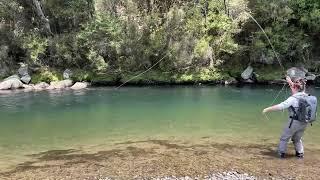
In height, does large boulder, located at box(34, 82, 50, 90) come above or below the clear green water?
above

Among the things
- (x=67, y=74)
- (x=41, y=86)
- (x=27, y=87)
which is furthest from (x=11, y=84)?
(x=67, y=74)

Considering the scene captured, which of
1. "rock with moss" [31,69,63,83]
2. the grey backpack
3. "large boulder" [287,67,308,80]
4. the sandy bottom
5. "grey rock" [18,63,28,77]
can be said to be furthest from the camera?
"grey rock" [18,63,28,77]

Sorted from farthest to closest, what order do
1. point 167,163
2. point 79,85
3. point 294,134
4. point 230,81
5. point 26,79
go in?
point 26,79 < point 79,85 < point 230,81 < point 167,163 < point 294,134

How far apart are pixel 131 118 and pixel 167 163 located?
369 inches

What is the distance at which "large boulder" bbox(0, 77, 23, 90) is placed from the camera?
3472cm

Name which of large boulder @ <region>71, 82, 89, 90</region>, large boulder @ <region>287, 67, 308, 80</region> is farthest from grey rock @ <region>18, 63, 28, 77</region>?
large boulder @ <region>287, 67, 308, 80</region>

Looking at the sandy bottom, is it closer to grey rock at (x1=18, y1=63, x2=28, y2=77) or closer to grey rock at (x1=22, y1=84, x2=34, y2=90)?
grey rock at (x1=22, y1=84, x2=34, y2=90)

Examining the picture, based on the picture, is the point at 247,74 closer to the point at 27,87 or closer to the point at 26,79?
the point at 27,87

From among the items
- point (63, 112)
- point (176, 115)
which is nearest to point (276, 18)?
point (176, 115)

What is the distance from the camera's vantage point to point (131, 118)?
68.2 ft

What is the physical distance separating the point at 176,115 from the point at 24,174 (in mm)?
11351

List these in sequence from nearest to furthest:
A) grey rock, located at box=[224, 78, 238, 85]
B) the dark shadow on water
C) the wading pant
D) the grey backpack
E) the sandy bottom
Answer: the sandy bottom, the grey backpack, the wading pant, the dark shadow on water, grey rock, located at box=[224, 78, 238, 85]

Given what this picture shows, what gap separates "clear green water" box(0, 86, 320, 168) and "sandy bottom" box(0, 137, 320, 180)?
1.16 m

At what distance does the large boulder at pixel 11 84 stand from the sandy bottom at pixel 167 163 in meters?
22.7
